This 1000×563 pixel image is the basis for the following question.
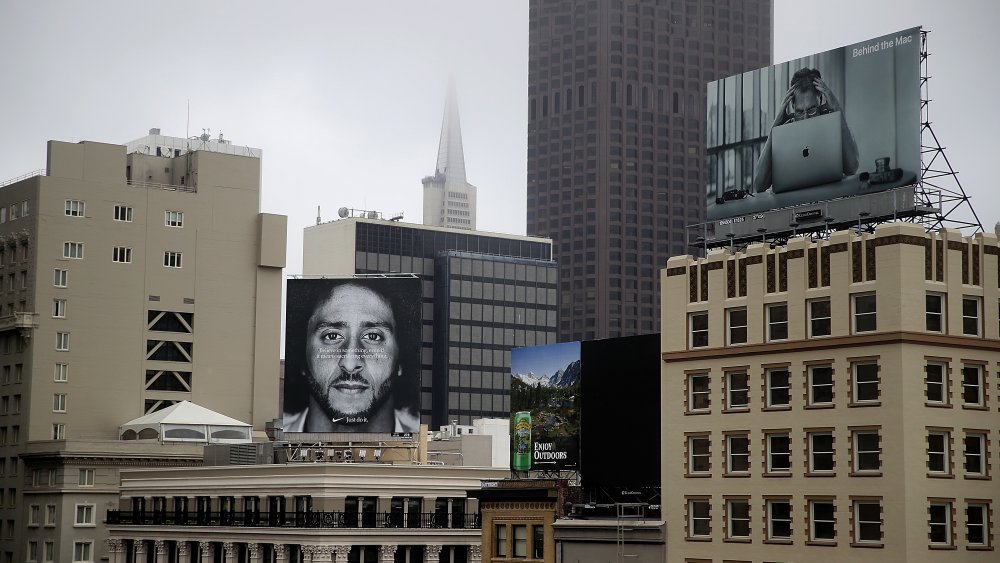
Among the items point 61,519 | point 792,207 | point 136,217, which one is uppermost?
point 136,217

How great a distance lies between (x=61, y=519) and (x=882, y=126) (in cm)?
8729

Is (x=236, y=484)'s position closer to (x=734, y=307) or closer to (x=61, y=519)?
(x=61, y=519)

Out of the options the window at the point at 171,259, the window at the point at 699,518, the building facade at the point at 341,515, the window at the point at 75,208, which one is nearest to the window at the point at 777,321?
the window at the point at 699,518

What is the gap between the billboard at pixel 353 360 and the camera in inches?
4973

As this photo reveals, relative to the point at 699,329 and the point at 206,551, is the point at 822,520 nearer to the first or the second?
the point at 699,329

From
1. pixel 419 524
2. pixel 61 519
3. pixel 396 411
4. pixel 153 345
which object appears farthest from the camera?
pixel 153 345

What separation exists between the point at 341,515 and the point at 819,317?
48.1 m

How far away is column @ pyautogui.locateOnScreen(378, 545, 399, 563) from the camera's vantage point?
361ft

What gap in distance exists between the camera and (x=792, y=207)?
3078 inches

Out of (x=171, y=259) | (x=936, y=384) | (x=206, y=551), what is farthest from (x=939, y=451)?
(x=171, y=259)

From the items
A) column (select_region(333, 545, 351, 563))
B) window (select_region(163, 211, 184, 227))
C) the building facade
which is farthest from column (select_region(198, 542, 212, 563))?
window (select_region(163, 211, 184, 227))

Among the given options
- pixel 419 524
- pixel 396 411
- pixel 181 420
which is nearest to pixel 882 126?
pixel 419 524

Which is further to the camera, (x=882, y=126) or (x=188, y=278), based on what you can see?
(x=188, y=278)

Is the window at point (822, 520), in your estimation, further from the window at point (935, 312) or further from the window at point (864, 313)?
the window at point (935, 312)
